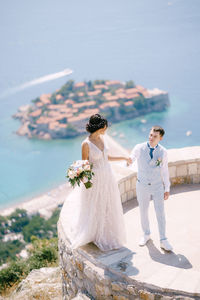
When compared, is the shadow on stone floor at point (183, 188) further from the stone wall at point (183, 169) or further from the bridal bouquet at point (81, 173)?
the bridal bouquet at point (81, 173)

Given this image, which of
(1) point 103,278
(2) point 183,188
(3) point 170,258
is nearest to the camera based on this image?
(1) point 103,278

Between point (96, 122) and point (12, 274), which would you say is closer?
point (96, 122)

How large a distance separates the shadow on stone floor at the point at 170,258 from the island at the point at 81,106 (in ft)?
206

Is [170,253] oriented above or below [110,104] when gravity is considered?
below

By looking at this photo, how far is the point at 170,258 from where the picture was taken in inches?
122

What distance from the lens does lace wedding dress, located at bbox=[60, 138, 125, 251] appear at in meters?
3.15

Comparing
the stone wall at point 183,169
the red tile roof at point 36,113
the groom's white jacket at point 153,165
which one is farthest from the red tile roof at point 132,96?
the groom's white jacket at point 153,165

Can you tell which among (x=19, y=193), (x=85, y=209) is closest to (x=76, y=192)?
(x=85, y=209)

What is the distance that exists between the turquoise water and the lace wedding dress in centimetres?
5776

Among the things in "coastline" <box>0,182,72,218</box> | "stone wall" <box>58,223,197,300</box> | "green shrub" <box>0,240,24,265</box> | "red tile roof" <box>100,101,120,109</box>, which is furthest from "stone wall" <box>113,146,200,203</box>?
"red tile roof" <box>100,101,120,109</box>

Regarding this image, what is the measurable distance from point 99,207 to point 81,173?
44 cm

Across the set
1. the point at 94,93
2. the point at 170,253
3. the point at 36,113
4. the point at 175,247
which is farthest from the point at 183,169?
the point at 94,93

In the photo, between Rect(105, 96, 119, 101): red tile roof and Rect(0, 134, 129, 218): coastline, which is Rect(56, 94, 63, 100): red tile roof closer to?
Rect(105, 96, 119, 101): red tile roof

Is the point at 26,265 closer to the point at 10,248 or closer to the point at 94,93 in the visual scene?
the point at 10,248
